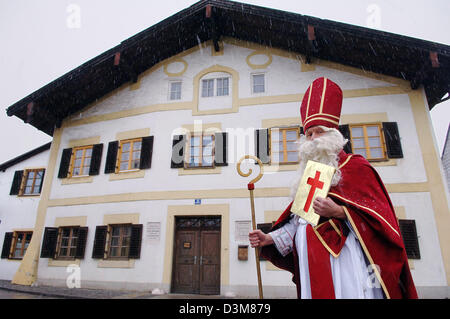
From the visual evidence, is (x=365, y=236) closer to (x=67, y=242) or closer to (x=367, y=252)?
(x=367, y=252)

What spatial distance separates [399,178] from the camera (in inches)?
307

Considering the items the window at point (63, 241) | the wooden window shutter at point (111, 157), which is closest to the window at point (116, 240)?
the window at point (63, 241)

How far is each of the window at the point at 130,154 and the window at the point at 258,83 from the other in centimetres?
411

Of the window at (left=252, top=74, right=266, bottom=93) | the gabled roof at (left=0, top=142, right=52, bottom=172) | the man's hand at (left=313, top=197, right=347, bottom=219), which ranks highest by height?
the window at (left=252, top=74, right=266, bottom=93)

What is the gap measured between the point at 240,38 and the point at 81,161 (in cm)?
696

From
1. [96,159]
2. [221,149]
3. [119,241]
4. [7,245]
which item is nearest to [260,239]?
[221,149]

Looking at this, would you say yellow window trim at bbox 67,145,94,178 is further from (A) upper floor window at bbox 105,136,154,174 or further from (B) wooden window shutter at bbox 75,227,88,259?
(B) wooden window shutter at bbox 75,227,88,259

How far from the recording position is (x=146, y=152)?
371 inches

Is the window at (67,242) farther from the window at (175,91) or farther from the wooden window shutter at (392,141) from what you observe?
the wooden window shutter at (392,141)

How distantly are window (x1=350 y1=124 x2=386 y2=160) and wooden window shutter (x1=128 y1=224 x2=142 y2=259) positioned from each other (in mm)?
6491

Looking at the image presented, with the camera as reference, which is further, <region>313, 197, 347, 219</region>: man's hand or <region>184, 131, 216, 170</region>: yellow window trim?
<region>184, 131, 216, 170</region>: yellow window trim

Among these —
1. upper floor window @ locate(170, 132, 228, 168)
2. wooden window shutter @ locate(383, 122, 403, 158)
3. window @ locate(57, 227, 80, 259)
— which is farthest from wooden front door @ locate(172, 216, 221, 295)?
wooden window shutter @ locate(383, 122, 403, 158)

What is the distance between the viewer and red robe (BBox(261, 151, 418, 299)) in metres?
1.91
